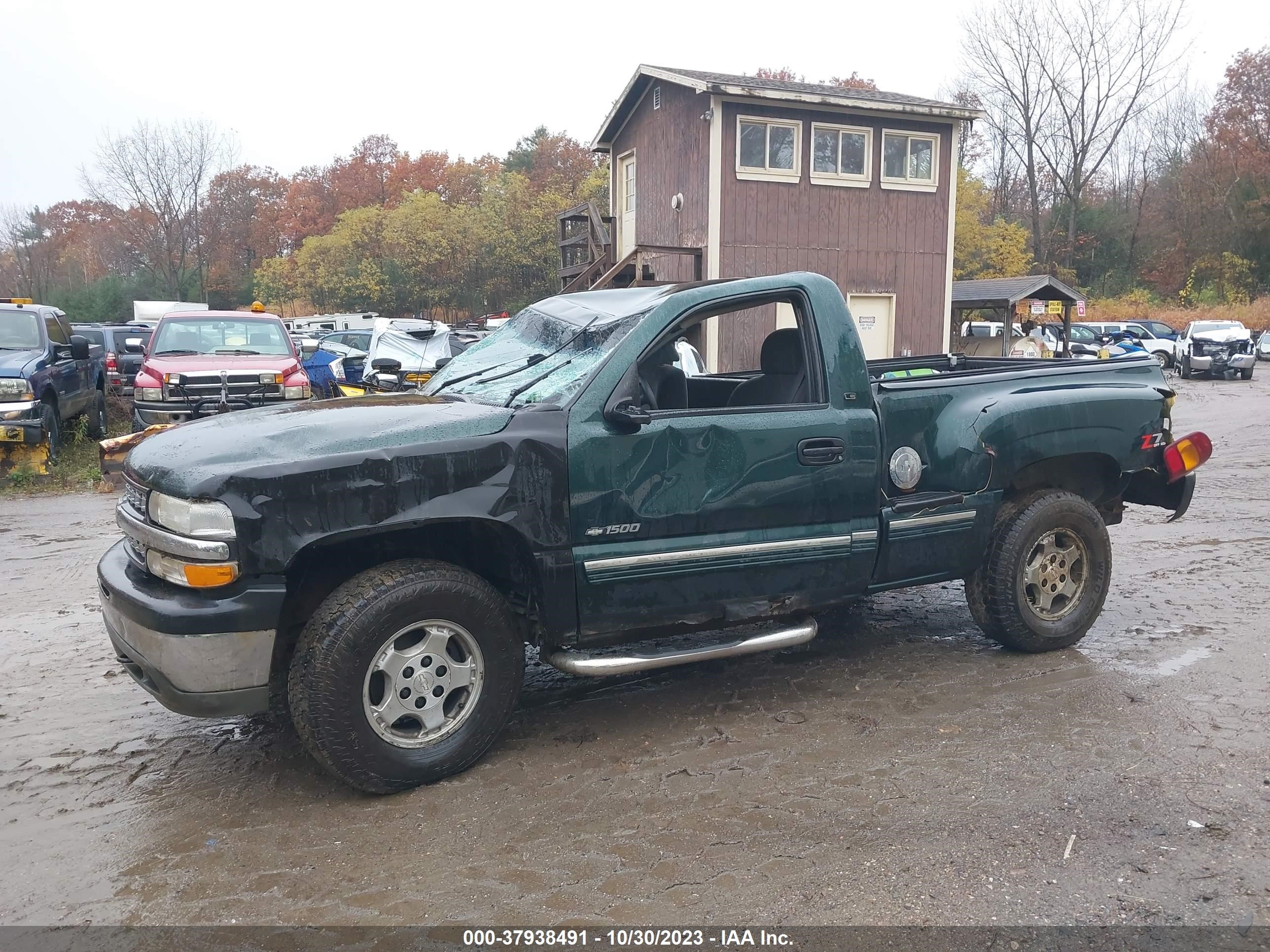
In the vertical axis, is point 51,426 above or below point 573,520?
below

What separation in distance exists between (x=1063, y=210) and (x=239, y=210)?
45522 millimetres

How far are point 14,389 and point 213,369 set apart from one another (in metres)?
1.98

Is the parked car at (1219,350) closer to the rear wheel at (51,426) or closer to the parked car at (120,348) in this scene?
the parked car at (120,348)

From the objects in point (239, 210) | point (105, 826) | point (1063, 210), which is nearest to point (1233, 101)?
point (1063, 210)

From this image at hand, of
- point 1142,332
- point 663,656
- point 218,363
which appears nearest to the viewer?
point 663,656

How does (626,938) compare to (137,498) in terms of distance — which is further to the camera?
(137,498)

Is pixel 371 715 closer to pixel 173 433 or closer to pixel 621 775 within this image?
pixel 621 775

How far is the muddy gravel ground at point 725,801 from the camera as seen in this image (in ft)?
9.92

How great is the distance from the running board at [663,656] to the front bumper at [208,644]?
1096 mm

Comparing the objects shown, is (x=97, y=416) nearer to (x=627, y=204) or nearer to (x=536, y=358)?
(x=536, y=358)

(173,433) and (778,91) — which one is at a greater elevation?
(778,91)

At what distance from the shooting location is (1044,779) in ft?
12.3

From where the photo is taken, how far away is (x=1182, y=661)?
505 centimetres

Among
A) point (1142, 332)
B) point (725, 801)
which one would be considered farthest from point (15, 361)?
point (1142, 332)
